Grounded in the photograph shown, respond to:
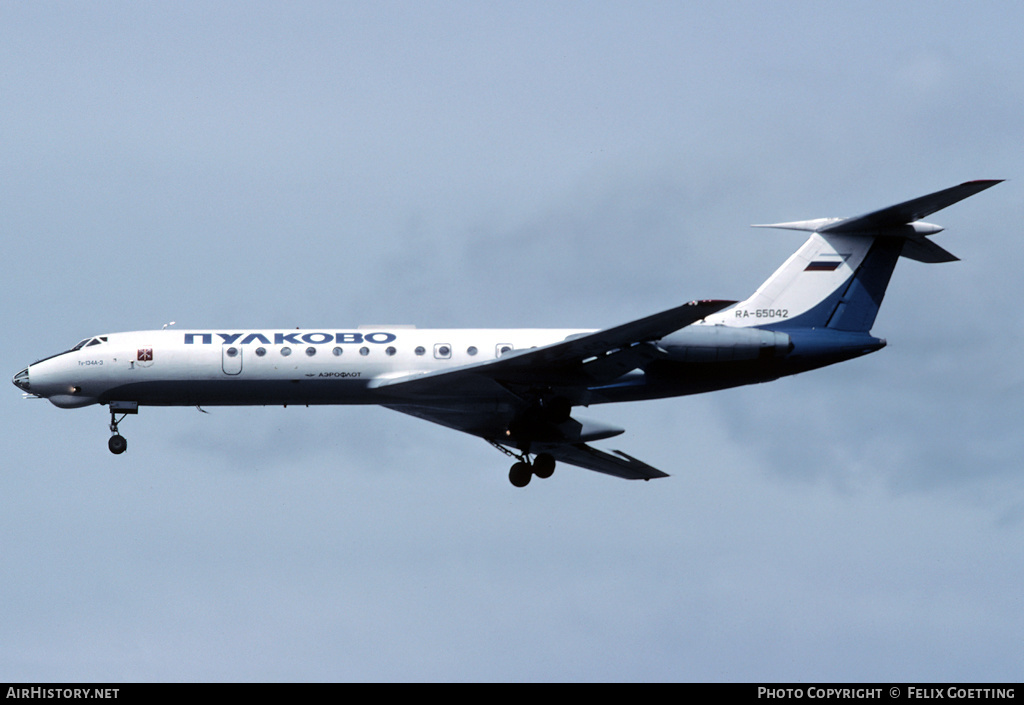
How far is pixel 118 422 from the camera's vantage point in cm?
3641

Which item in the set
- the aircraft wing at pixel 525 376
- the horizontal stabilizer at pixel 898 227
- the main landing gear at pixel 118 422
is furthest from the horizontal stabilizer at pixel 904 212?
the main landing gear at pixel 118 422

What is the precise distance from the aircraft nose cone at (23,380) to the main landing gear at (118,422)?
7.22 feet

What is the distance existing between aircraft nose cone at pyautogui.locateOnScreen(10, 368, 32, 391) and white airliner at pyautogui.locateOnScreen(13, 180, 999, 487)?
5 cm

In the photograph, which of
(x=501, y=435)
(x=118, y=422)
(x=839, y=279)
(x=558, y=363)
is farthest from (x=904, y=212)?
(x=118, y=422)

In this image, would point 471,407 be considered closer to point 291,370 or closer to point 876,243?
point 291,370

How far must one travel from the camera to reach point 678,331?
3369 centimetres

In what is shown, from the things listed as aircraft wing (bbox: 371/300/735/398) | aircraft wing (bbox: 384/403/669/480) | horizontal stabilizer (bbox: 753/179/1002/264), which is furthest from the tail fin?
aircraft wing (bbox: 384/403/669/480)

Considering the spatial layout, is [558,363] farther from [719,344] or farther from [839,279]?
[839,279]

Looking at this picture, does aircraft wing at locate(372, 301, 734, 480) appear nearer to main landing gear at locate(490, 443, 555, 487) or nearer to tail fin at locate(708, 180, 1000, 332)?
main landing gear at locate(490, 443, 555, 487)

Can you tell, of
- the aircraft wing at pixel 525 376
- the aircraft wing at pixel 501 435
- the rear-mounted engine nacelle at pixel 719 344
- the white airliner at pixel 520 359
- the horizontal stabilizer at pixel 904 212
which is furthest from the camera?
the aircraft wing at pixel 501 435

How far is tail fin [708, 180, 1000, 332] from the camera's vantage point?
1436 inches

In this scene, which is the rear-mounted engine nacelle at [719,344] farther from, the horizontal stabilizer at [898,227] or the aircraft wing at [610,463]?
the aircraft wing at [610,463]

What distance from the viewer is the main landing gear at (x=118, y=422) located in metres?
36.1
